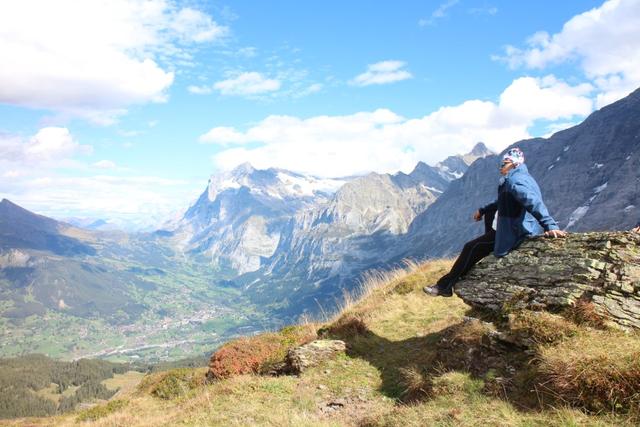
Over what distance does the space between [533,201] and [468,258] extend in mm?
2976

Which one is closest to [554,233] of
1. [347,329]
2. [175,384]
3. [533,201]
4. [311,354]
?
[533,201]

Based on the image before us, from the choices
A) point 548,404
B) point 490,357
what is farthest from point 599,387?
point 490,357

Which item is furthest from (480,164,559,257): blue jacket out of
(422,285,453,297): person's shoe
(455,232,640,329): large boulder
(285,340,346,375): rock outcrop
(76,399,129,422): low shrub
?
(76,399,129,422): low shrub

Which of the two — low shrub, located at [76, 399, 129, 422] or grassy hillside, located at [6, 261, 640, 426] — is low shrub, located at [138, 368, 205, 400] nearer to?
grassy hillside, located at [6, 261, 640, 426]

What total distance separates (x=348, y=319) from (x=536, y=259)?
9.60m

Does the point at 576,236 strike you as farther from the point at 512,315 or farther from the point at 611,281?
the point at 512,315

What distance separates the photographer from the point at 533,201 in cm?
1127

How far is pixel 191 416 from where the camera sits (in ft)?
41.3

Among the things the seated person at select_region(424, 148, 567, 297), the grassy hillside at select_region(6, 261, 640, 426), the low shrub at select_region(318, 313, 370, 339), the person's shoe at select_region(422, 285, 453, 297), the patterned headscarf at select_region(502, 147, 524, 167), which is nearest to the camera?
the grassy hillside at select_region(6, 261, 640, 426)

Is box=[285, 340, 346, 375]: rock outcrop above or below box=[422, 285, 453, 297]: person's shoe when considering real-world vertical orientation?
below

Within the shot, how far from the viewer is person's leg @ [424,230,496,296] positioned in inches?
521

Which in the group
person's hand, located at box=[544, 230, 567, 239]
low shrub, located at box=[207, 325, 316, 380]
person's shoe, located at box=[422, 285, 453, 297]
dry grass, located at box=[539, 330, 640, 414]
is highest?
person's hand, located at box=[544, 230, 567, 239]

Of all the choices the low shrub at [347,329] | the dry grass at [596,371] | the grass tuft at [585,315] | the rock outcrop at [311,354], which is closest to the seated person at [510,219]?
the grass tuft at [585,315]

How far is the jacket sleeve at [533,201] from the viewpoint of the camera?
445 inches
